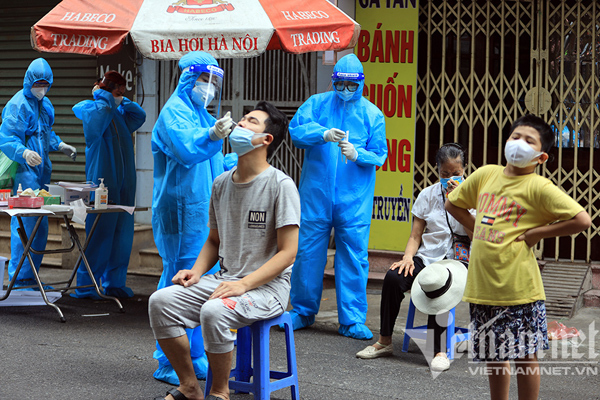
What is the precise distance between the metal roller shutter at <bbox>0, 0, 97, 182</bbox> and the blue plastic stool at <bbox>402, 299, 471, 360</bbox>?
204 inches

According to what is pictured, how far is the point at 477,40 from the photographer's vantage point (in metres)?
6.87

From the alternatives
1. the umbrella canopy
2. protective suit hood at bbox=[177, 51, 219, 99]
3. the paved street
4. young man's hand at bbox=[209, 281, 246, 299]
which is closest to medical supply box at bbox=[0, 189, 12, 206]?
the paved street

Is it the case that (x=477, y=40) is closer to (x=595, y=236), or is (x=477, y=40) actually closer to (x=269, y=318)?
(x=595, y=236)

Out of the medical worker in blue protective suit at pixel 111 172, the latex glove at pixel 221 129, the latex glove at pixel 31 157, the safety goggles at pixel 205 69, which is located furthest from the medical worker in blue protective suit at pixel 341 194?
the latex glove at pixel 31 157

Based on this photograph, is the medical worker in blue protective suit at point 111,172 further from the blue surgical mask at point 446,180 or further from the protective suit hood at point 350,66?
the blue surgical mask at point 446,180

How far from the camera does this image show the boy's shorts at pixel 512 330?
309cm

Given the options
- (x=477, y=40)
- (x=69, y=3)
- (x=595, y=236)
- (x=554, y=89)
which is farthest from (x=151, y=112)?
(x=595, y=236)

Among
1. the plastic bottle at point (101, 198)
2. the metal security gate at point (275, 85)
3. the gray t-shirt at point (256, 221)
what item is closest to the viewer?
the gray t-shirt at point (256, 221)

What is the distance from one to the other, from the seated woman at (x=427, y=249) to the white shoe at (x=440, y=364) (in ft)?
0.11

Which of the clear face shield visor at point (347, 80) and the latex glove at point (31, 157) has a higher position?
the clear face shield visor at point (347, 80)

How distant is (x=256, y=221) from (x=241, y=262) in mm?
217

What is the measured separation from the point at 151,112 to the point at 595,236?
4.84 meters

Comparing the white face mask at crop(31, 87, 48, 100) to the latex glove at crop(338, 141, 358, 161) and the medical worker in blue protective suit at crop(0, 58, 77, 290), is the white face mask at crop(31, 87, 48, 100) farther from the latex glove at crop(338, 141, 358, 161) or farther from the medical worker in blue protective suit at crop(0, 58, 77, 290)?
the latex glove at crop(338, 141, 358, 161)

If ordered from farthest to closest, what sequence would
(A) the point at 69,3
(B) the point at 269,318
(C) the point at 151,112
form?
(C) the point at 151,112
(A) the point at 69,3
(B) the point at 269,318
